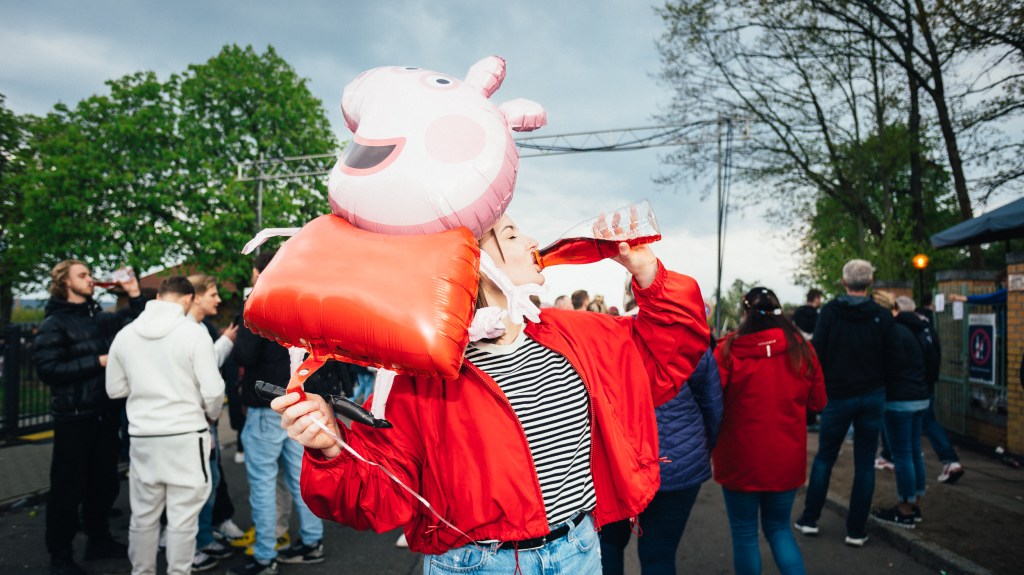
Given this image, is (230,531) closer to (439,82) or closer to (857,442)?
(439,82)

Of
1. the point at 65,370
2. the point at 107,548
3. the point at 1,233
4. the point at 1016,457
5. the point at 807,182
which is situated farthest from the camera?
the point at 1,233

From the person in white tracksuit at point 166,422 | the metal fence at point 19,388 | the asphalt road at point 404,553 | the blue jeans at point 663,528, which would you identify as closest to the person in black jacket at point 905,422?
the asphalt road at point 404,553

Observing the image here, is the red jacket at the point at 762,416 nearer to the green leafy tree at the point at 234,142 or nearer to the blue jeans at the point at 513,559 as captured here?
the blue jeans at the point at 513,559

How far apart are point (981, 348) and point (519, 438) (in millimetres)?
9110

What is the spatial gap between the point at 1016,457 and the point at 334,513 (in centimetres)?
882

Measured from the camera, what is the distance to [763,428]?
3383mm

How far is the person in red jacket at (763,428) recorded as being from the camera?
10.8 feet

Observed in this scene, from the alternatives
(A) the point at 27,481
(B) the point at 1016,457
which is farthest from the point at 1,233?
(B) the point at 1016,457

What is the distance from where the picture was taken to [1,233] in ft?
79.3

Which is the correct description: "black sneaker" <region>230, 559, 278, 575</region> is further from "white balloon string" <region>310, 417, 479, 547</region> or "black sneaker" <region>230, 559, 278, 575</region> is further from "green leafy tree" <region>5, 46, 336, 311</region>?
"green leafy tree" <region>5, 46, 336, 311</region>

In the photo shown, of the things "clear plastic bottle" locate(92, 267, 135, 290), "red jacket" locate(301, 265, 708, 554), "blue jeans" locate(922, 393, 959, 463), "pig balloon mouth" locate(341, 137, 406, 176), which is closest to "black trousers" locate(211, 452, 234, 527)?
"clear plastic bottle" locate(92, 267, 135, 290)

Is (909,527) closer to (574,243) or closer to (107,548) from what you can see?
(574,243)

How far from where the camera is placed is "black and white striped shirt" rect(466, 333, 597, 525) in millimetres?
1660

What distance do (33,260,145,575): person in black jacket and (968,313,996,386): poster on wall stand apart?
33.3 ft
